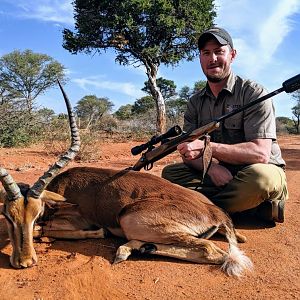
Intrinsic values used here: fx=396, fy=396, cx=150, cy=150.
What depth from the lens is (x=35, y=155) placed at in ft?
39.5

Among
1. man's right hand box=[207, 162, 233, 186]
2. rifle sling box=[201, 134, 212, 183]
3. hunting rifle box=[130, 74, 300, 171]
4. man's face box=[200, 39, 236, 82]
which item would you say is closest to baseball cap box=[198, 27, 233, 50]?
man's face box=[200, 39, 236, 82]

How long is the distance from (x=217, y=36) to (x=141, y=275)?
274cm

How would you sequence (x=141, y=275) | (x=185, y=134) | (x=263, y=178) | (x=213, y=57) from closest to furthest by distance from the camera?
(x=141, y=275), (x=263, y=178), (x=185, y=134), (x=213, y=57)

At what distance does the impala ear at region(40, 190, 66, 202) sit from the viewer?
3902 millimetres

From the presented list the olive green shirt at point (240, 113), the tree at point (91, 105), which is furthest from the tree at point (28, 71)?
the olive green shirt at point (240, 113)

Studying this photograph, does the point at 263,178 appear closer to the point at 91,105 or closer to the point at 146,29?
the point at 146,29

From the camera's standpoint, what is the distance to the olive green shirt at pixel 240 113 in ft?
14.2

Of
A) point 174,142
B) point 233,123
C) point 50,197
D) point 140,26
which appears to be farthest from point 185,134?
point 140,26

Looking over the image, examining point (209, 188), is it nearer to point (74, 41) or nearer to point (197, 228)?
point (197, 228)

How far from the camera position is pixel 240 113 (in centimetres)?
450

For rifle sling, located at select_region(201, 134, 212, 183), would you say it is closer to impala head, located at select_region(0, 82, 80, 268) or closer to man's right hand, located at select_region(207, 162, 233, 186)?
man's right hand, located at select_region(207, 162, 233, 186)

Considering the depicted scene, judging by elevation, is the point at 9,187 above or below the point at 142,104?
below

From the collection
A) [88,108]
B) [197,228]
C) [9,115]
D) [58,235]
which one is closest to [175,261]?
[197,228]

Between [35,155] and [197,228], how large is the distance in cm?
923
